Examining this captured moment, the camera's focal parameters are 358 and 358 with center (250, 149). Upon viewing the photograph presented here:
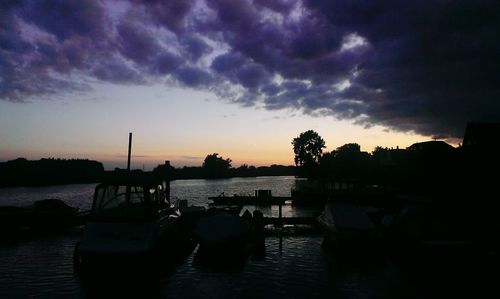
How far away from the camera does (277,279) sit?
14.1 m

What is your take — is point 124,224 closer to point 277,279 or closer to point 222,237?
point 222,237

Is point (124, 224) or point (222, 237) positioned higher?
point (124, 224)

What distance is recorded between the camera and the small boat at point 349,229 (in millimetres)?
17844

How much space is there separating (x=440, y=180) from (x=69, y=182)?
569 feet

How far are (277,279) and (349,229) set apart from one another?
18.4ft

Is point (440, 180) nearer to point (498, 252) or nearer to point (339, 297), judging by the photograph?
point (498, 252)

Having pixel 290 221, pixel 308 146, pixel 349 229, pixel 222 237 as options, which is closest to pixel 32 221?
pixel 222 237

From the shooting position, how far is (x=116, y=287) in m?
12.9

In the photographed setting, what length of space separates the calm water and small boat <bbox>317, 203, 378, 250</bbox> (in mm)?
727

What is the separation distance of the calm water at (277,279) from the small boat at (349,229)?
73 centimetres

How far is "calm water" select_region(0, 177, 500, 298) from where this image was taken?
12.5m

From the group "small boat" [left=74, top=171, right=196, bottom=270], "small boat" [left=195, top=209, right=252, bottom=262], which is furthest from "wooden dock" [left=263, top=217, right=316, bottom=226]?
"small boat" [left=74, top=171, right=196, bottom=270]

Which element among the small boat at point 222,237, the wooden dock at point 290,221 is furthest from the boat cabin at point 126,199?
the wooden dock at point 290,221

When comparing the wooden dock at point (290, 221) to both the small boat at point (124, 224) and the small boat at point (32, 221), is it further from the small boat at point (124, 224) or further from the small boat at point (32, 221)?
the small boat at point (32, 221)
